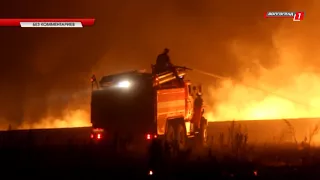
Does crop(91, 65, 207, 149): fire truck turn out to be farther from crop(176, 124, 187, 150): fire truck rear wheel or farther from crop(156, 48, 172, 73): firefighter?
crop(156, 48, 172, 73): firefighter

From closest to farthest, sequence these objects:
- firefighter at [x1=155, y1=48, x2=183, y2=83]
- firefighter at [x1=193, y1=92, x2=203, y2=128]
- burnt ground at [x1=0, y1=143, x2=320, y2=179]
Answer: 1. burnt ground at [x1=0, y1=143, x2=320, y2=179]
2. firefighter at [x1=155, y1=48, x2=183, y2=83]
3. firefighter at [x1=193, y1=92, x2=203, y2=128]

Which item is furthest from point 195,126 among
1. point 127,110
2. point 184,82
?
point 127,110

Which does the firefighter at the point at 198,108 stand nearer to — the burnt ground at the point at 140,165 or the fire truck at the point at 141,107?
the fire truck at the point at 141,107

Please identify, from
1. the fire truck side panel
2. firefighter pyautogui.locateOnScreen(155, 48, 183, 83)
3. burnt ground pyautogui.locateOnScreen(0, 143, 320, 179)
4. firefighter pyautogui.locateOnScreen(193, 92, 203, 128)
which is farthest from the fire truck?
burnt ground pyautogui.locateOnScreen(0, 143, 320, 179)

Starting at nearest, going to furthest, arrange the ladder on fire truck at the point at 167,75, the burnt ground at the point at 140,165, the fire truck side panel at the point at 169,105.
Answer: the burnt ground at the point at 140,165 → the fire truck side panel at the point at 169,105 → the ladder on fire truck at the point at 167,75

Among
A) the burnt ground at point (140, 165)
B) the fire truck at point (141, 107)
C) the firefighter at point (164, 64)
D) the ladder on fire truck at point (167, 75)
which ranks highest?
the firefighter at point (164, 64)

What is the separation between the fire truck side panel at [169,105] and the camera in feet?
65.9

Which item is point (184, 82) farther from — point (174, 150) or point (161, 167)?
point (161, 167)

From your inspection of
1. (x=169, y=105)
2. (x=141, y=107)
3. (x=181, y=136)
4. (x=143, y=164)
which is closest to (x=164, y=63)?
(x=169, y=105)

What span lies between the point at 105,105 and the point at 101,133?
1153mm

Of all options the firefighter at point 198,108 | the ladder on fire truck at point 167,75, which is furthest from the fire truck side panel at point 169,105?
the firefighter at point 198,108

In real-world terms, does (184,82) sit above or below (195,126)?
above

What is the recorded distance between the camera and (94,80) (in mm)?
21328

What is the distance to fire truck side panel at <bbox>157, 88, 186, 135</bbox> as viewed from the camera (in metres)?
20.1
